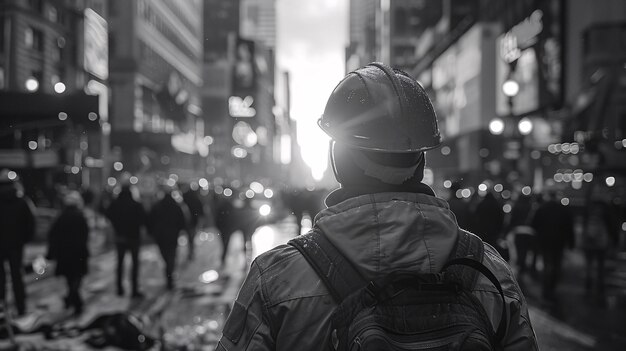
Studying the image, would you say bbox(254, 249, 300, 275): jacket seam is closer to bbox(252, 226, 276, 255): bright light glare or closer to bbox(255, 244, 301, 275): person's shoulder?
bbox(255, 244, 301, 275): person's shoulder

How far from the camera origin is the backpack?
1.68 m

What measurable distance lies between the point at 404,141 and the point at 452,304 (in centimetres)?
53

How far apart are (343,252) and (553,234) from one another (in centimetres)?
1028

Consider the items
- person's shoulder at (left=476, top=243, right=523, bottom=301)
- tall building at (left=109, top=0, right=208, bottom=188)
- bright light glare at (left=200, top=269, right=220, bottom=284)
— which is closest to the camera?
person's shoulder at (left=476, top=243, right=523, bottom=301)

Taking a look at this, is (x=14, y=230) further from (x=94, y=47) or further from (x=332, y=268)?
(x=94, y=47)

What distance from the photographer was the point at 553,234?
11156 mm

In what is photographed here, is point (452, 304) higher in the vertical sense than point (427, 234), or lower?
lower

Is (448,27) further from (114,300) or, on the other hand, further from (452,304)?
(452,304)

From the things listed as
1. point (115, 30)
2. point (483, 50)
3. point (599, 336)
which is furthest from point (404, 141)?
point (115, 30)

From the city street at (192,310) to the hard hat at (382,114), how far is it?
17.0 ft

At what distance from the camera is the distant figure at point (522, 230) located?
13.3m

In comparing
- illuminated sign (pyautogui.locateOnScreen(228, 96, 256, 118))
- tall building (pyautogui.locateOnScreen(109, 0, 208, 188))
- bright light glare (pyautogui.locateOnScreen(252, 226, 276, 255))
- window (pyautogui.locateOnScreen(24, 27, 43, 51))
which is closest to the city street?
bright light glare (pyautogui.locateOnScreen(252, 226, 276, 255))

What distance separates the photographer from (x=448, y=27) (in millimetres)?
79875

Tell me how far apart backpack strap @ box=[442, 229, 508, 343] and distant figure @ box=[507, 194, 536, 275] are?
10.7 meters
